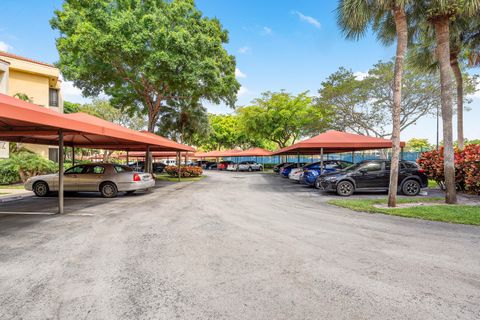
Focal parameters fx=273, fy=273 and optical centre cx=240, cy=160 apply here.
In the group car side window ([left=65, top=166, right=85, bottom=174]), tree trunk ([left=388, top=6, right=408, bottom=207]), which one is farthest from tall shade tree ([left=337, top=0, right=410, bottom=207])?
car side window ([left=65, top=166, right=85, bottom=174])

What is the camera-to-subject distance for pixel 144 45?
16453 mm

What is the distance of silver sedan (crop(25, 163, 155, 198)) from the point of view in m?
11.7

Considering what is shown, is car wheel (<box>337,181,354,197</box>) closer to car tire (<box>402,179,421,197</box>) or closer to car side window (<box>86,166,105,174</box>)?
car tire (<box>402,179,421,197</box>)

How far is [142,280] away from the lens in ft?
11.8

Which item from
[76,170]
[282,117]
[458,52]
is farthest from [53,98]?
[458,52]

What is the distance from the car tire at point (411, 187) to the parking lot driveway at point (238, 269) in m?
5.59

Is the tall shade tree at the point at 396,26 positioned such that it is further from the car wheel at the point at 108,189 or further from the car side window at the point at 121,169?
the car wheel at the point at 108,189

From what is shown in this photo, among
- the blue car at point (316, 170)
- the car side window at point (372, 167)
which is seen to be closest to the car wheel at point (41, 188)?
the blue car at point (316, 170)

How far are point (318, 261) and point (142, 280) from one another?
2.59 m

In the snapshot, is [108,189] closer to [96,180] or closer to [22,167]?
[96,180]

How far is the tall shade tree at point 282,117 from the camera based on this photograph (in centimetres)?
3118

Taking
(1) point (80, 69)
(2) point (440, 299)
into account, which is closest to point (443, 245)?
(2) point (440, 299)

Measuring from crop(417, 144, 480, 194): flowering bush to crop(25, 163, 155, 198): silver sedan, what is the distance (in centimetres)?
1334

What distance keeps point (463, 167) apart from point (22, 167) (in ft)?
77.2
